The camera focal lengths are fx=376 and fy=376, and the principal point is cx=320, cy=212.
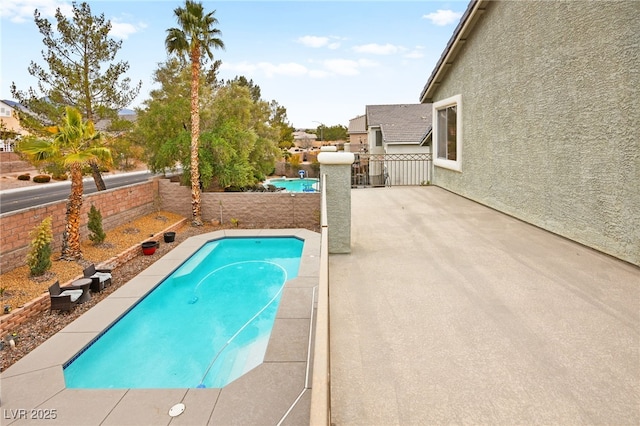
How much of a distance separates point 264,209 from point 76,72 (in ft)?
37.3

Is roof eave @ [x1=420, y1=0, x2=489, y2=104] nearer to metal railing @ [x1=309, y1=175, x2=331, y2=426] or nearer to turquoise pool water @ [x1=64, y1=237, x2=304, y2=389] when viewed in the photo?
turquoise pool water @ [x1=64, y1=237, x2=304, y2=389]

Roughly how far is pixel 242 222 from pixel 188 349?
1064 cm

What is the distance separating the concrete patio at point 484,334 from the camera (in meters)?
2.51

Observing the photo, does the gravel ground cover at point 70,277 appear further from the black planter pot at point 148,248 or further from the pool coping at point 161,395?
the pool coping at point 161,395

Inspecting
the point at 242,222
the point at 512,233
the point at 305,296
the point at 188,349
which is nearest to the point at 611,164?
the point at 512,233

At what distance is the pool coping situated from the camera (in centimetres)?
513

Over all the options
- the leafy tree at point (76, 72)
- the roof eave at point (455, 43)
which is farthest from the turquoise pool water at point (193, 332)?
the leafy tree at point (76, 72)

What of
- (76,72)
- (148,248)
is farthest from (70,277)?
(76,72)

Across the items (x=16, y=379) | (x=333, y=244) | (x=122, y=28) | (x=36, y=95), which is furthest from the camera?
(x=122, y=28)

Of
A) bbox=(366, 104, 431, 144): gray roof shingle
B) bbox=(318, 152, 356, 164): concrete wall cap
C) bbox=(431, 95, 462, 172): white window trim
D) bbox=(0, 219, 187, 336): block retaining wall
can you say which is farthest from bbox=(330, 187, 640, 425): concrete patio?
bbox=(366, 104, 431, 144): gray roof shingle

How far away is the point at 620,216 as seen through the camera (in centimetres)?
497

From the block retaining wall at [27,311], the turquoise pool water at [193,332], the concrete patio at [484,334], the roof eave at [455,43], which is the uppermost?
the roof eave at [455,43]

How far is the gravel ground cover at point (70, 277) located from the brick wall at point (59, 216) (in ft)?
1.17

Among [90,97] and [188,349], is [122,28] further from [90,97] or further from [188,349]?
[188,349]
